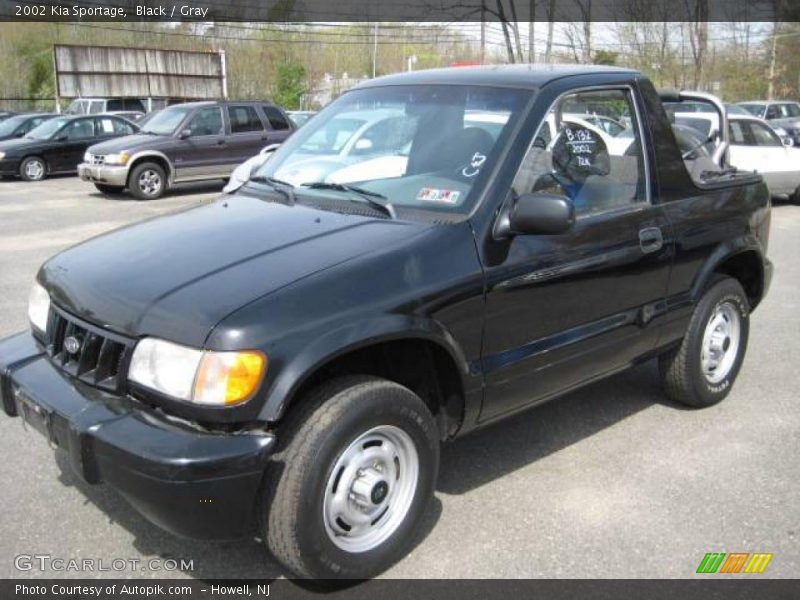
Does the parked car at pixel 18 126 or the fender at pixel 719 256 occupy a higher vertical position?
the parked car at pixel 18 126

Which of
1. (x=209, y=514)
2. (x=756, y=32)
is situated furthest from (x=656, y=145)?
(x=756, y=32)

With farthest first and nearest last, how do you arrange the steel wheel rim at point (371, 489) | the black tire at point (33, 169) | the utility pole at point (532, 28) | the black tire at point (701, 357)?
the utility pole at point (532, 28), the black tire at point (33, 169), the black tire at point (701, 357), the steel wheel rim at point (371, 489)

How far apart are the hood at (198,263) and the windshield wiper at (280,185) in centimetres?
9

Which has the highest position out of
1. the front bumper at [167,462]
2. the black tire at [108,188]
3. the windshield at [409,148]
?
the windshield at [409,148]

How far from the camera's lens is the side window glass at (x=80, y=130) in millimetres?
18656

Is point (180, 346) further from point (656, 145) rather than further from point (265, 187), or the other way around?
point (656, 145)

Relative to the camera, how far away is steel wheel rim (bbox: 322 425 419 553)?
9.38 feet

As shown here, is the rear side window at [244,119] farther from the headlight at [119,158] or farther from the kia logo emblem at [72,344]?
the kia logo emblem at [72,344]

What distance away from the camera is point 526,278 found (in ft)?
11.0

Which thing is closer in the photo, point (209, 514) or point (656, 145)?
point (209, 514)

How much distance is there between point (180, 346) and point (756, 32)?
122 feet

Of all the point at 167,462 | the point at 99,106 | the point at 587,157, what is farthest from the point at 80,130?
the point at 167,462

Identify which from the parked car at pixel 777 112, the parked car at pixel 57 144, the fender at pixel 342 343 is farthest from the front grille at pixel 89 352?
the parked car at pixel 777 112

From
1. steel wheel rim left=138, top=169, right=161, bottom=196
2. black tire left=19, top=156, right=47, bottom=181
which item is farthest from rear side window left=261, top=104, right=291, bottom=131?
black tire left=19, top=156, right=47, bottom=181
